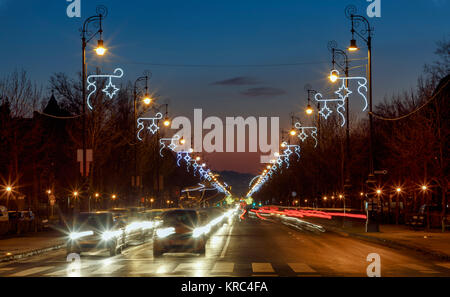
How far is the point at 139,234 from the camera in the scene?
112 ft

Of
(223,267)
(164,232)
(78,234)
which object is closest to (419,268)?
(223,267)

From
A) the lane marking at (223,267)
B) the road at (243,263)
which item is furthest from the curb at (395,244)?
the lane marking at (223,267)

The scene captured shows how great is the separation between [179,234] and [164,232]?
556mm

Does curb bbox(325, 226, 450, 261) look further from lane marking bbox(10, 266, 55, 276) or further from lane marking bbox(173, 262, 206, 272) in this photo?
lane marking bbox(10, 266, 55, 276)

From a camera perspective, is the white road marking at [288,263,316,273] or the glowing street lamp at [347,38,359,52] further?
the glowing street lamp at [347,38,359,52]

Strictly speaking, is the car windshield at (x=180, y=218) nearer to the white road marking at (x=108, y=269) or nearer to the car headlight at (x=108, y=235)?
the car headlight at (x=108, y=235)

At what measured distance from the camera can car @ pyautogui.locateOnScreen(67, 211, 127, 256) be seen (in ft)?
83.7

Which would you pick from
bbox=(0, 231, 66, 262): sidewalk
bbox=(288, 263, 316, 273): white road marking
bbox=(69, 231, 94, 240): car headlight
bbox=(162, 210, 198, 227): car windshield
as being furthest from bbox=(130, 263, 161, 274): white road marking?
bbox=(0, 231, 66, 262): sidewalk

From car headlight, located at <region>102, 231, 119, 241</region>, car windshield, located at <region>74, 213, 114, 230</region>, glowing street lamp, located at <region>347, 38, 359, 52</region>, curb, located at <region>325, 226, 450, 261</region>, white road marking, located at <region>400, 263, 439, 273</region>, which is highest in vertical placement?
glowing street lamp, located at <region>347, 38, 359, 52</region>

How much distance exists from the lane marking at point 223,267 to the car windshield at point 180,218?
118 inches

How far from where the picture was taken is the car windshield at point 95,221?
25875 millimetres
